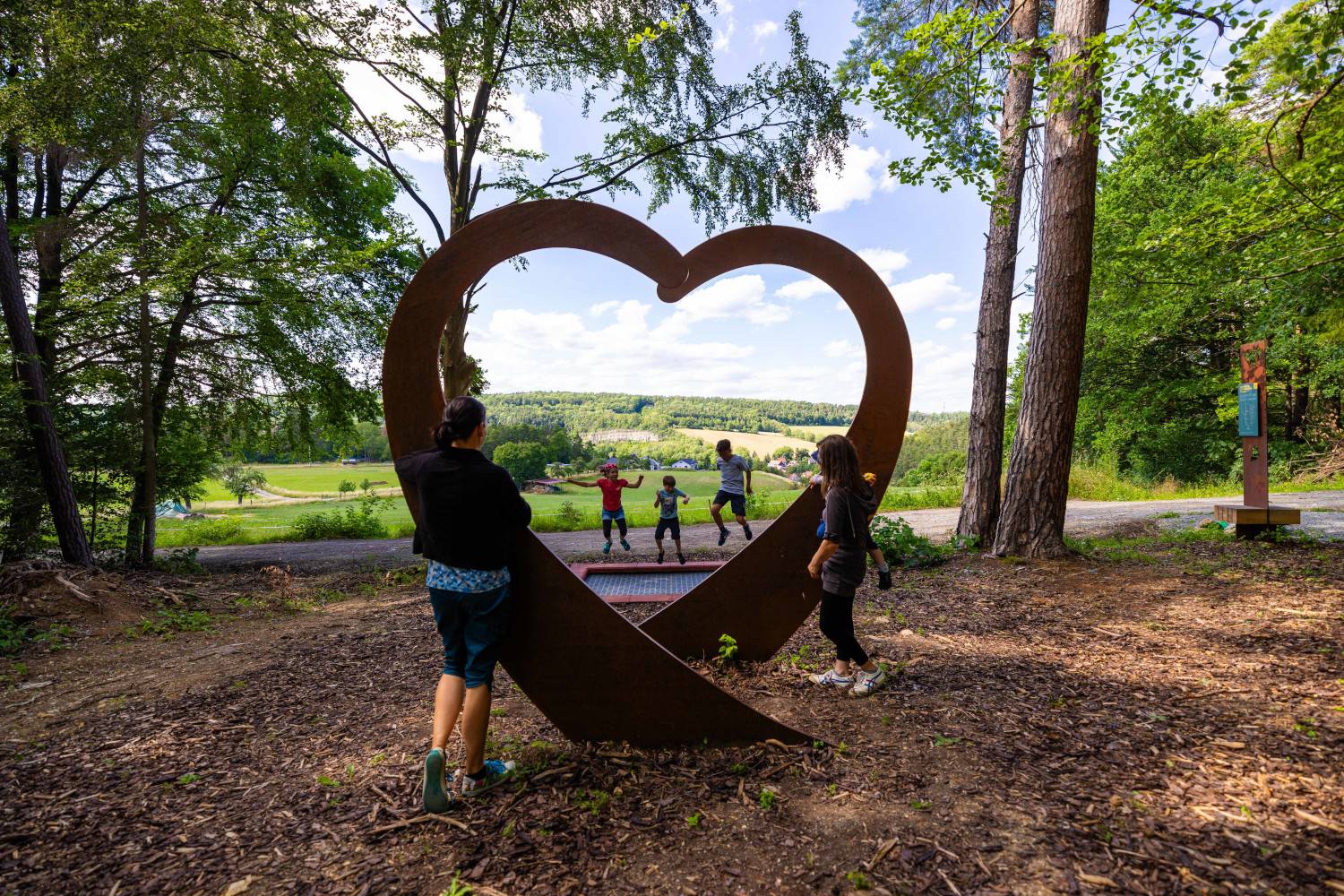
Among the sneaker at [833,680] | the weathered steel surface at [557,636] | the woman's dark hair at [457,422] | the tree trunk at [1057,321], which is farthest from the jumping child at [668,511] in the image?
the woman's dark hair at [457,422]

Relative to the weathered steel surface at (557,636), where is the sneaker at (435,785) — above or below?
below

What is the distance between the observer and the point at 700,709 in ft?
A: 10.7

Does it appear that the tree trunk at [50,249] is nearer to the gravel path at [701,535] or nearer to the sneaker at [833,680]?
the gravel path at [701,535]

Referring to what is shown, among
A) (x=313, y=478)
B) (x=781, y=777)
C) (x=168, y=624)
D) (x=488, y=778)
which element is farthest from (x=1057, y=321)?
(x=313, y=478)

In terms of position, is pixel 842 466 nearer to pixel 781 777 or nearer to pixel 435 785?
pixel 781 777

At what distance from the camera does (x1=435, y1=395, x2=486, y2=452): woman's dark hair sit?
289cm

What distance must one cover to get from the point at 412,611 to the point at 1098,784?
660cm

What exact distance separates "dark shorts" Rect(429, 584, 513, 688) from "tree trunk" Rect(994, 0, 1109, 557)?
6.73 meters

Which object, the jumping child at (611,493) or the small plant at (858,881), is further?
the jumping child at (611,493)

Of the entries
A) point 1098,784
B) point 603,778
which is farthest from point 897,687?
point 603,778

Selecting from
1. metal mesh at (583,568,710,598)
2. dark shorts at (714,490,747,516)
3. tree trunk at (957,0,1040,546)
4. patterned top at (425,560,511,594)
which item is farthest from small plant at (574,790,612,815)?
tree trunk at (957,0,1040,546)

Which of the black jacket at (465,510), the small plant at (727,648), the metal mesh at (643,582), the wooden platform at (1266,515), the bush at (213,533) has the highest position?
the black jacket at (465,510)

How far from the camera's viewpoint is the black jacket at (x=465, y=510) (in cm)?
282

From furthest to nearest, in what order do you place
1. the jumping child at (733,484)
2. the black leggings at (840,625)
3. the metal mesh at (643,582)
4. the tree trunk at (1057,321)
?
the jumping child at (733,484) → the metal mesh at (643,582) → the tree trunk at (1057,321) → the black leggings at (840,625)
